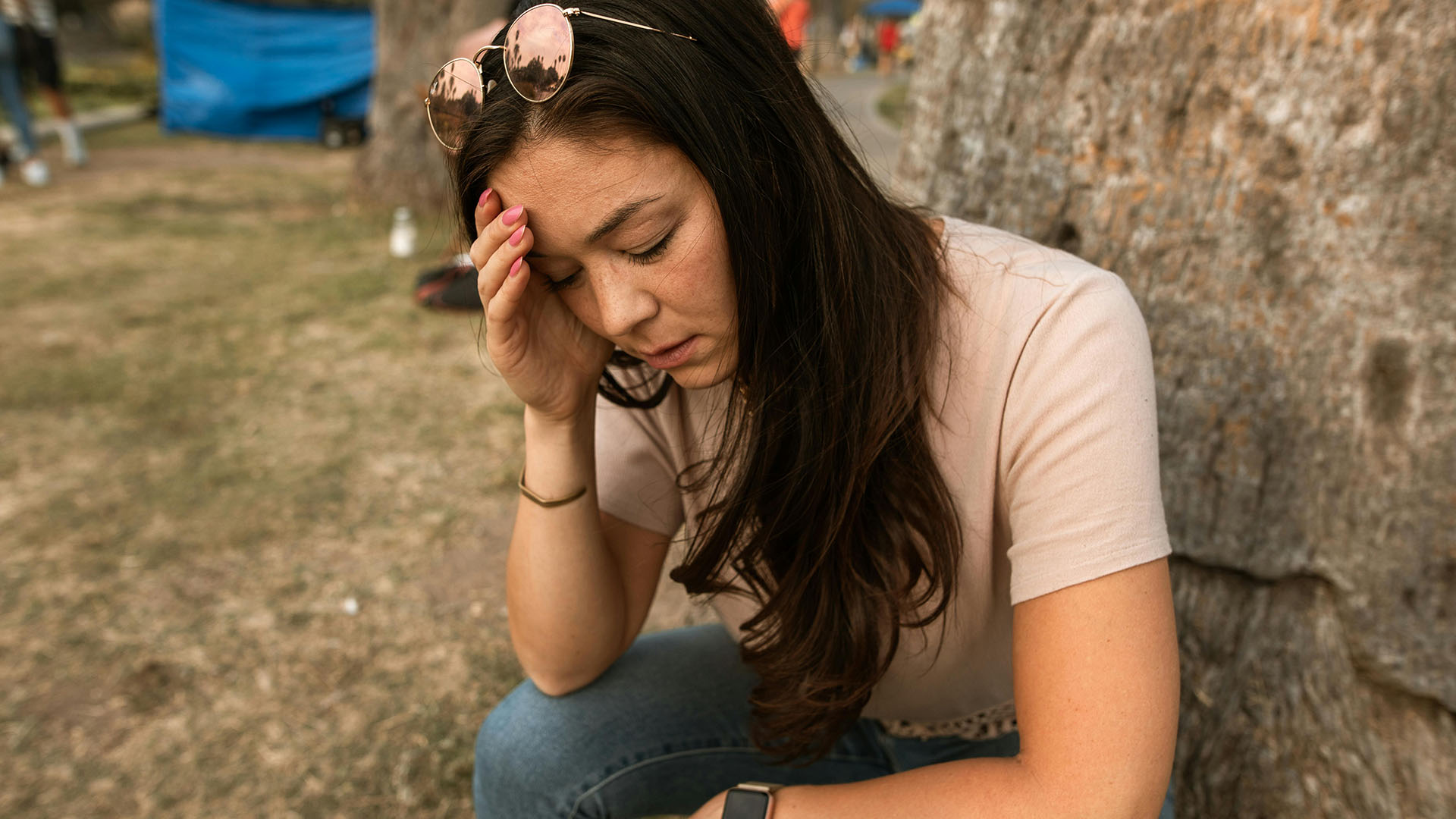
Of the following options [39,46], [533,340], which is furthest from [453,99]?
[39,46]

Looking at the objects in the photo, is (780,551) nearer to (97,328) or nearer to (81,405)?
(81,405)

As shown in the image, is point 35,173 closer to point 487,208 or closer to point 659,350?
point 487,208

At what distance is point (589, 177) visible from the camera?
1204 millimetres

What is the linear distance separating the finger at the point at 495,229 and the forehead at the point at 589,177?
2 cm

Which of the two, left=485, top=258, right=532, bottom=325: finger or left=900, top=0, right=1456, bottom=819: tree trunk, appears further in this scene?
left=900, top=0, right=1456, bottom=819: tree trunk

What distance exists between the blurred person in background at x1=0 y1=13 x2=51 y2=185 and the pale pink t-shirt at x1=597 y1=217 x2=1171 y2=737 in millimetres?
9137

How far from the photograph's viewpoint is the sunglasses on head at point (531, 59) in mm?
1164

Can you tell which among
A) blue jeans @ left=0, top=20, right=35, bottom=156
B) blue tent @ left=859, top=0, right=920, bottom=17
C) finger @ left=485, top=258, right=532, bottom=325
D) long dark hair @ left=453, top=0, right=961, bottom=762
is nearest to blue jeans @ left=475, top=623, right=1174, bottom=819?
long dark hair @ left=453, top=0, right=961, bottom=762

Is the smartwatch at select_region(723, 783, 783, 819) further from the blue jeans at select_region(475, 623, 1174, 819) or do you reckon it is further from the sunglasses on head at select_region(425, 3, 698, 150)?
the sunglasses on head at select_region(425, 3, 698, 150)

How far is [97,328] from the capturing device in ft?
16.6

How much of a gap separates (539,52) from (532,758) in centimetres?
103

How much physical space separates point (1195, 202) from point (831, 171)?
81 cm

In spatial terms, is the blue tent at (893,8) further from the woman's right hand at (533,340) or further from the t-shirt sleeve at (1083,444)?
the t-shirt sleeve at (1083,444)

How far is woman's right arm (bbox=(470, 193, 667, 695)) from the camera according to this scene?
154 centimetres
